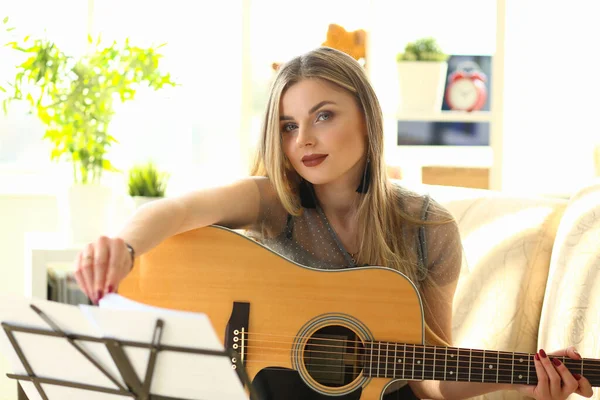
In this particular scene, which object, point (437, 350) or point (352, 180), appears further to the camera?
point (352, 180)

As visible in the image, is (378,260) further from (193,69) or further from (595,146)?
(193,69)

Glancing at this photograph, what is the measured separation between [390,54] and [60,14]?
135 centimetres

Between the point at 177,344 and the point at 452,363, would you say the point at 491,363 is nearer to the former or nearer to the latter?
the point at 452,363

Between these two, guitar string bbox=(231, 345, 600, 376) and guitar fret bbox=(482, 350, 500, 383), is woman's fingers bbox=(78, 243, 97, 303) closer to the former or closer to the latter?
guitar string bbox=(231, 345, 600, 376)

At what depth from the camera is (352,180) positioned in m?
1.62

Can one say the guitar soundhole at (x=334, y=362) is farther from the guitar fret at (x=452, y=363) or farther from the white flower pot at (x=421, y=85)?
the white flower pot at (x=421, y=85)

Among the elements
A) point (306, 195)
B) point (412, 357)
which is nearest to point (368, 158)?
point (306, 195)

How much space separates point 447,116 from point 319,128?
5.39 feet

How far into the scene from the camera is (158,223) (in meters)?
1.32

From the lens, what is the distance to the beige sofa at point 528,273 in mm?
1624

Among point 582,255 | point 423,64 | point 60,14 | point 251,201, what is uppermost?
point 60,14

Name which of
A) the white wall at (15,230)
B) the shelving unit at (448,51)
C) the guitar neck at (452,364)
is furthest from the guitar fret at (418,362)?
the white wall at (15,230)

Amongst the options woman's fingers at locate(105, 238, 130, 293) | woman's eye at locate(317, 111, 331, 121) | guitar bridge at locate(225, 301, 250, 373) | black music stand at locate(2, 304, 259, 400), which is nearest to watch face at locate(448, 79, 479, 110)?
woman's eye at locate(317, 111, 331, 121)

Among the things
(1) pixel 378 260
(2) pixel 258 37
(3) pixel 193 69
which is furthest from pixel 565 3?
(1) pixel 378 260
